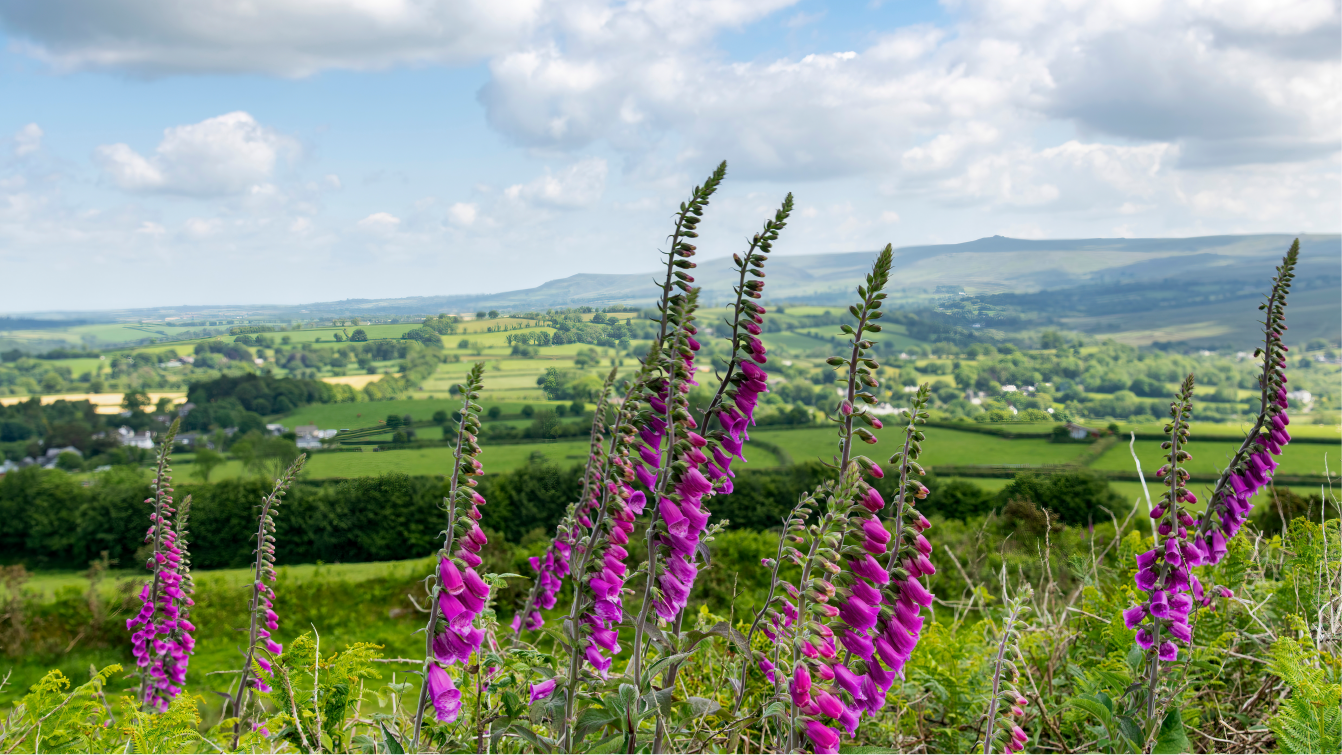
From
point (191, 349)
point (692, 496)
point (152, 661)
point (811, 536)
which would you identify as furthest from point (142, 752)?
point (191, 349)

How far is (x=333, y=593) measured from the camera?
26.2 m

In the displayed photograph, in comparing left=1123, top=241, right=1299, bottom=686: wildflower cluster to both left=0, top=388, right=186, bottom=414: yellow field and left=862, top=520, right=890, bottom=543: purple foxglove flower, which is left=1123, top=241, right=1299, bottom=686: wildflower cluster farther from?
left=0, top=388, right=186, bottom=414: yellow field

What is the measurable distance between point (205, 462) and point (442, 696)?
53300 mm

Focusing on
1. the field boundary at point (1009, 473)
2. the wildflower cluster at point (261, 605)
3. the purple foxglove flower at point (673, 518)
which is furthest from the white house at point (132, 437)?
the purple foxglove flower at point (673, 518)

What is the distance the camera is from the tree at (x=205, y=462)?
152 ft

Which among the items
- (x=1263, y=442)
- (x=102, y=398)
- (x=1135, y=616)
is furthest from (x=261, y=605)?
(x=102, y=398)

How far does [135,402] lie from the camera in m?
74.1

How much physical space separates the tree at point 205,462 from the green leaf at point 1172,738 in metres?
49.9

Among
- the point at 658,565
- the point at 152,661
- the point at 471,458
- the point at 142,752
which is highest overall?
the point at 471,458

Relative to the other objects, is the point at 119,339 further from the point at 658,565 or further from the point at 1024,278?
the point at 658,565

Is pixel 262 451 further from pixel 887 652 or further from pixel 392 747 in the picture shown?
pixel 887 652

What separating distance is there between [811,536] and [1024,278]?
91.9 metres

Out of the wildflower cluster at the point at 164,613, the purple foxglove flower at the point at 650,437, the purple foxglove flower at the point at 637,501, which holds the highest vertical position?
the purple foxglove flower at the point at 650,437

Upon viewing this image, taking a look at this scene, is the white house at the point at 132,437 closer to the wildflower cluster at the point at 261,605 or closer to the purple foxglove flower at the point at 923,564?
the wildflower cluster at the point at 261,605
